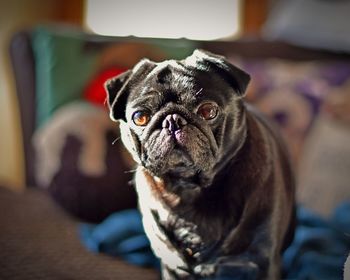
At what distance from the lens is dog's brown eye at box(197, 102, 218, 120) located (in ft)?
1.10

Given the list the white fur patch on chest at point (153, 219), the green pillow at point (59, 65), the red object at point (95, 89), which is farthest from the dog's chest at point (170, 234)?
the green pillow at point (59, 65)

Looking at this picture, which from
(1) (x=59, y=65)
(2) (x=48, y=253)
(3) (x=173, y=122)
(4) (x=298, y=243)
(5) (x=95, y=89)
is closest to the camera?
(3) (x=173, y=122)

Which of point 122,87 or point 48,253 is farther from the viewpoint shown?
point 48,253

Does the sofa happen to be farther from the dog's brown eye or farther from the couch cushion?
the dog's brown eye

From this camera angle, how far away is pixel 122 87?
1.18ft

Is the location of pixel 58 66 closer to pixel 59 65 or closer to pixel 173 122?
pixel 59 65

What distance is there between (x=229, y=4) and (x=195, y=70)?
366 millimetres

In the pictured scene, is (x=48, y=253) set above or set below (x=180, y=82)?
below

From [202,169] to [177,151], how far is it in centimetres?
2

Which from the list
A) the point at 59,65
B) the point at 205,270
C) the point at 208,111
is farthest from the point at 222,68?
the point at 59,65

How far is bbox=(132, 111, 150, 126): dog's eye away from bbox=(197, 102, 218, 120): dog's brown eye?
0.04m

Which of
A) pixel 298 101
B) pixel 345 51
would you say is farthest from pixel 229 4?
pixel 345 51

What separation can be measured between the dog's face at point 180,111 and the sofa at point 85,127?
5.0 inches

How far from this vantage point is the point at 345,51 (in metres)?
1.13
